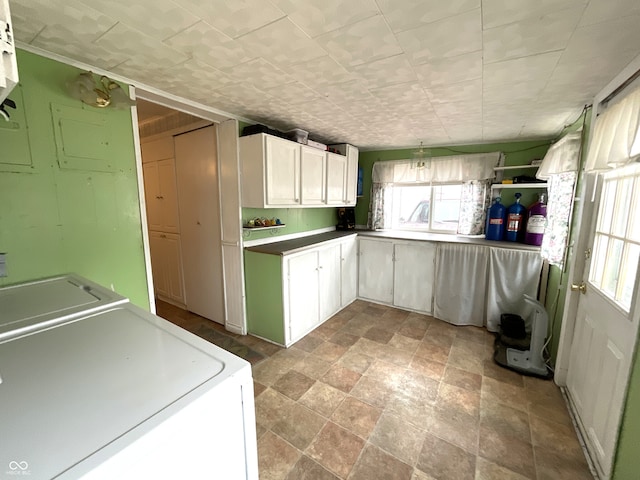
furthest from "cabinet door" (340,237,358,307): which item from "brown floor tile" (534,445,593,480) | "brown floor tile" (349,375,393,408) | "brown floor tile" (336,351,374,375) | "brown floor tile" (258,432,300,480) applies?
"brown floor tile" (534,445,593,480)

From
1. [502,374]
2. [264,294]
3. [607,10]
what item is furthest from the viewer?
[264,294]

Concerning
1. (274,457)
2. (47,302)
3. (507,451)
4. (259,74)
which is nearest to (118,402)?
(47,302)

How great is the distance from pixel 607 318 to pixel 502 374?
0.98 m

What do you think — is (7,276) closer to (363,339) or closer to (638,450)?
(363,339)

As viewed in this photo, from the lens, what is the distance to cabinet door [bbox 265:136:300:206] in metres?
2.39

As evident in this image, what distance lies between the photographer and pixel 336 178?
3.29 metres

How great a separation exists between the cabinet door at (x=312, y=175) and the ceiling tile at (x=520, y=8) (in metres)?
1.87

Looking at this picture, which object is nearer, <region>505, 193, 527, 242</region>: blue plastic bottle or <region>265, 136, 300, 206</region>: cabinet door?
<region>265, 136, 300, 206</region>: cabinet door

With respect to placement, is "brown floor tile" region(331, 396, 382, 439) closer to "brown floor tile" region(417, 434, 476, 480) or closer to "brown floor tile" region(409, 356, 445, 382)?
"brown floor tile" region(417, 434, 476, 480)

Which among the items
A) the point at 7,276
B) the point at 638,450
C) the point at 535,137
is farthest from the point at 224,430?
the point at 535,137

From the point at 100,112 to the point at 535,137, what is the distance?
4.00 metres

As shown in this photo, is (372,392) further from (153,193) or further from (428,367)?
(153,193)

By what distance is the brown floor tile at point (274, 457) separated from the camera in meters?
1.38

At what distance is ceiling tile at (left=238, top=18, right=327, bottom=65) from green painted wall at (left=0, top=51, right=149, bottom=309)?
1.07 m
